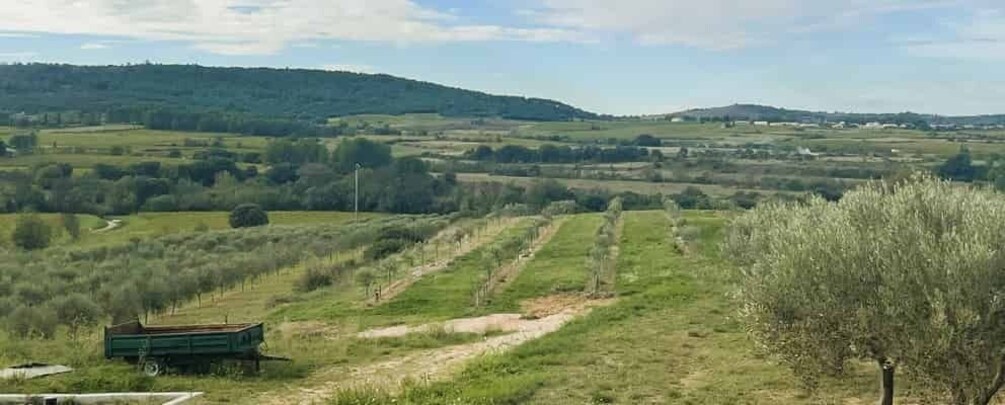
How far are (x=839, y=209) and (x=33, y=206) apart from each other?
255ft

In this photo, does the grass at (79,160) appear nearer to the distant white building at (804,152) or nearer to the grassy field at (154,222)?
the grassy field at (154,222)

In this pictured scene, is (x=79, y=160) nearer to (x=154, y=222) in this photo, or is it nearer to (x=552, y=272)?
(x=154, y=222)

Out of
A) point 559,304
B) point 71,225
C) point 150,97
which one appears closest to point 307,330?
point 559,304

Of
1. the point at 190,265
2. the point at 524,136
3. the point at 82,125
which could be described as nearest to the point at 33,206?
the point at 190,265

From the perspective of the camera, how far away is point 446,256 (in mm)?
56406

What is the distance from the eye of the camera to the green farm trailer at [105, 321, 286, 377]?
22.8m

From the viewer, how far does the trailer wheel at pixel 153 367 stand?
2262cm

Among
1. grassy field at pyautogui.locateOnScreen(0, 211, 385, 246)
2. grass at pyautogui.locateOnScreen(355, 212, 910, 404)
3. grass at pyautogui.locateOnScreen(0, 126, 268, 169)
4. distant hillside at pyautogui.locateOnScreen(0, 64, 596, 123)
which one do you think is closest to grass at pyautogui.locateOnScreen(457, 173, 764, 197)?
grassy field at pyautogui.locateOnScreen(0, 211, 385, 246)

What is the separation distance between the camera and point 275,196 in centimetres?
9512

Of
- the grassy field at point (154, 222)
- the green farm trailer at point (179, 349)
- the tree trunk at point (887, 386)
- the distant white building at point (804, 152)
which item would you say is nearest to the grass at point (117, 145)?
the grassy field at point (154, 222)

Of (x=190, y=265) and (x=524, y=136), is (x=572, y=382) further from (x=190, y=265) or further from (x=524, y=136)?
(x=524, y=136)

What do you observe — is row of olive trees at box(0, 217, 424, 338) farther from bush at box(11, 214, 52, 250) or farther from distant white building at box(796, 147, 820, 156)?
distant white building at box(796, 147, 820, 156)

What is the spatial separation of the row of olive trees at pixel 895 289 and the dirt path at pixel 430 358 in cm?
876

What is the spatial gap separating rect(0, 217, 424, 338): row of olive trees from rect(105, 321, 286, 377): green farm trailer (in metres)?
9.65
